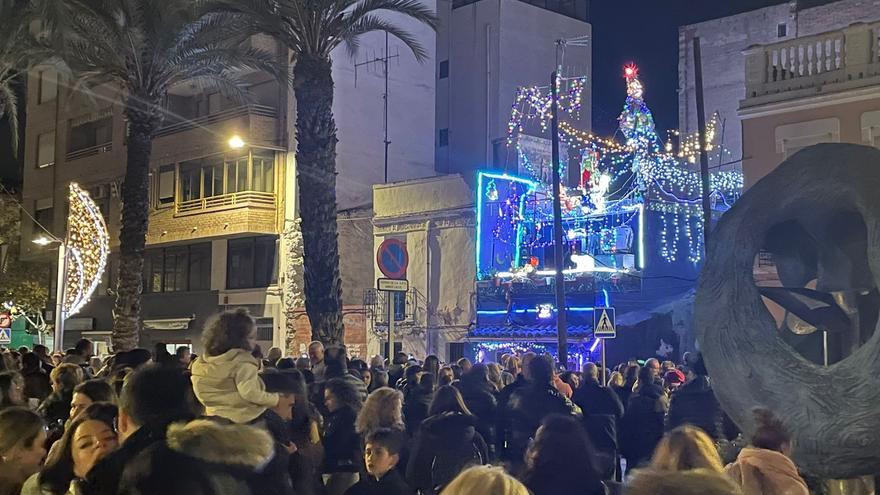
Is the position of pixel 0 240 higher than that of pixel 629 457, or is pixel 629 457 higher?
pixel 0 240

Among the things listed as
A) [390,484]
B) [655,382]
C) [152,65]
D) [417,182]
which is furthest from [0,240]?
[390,484]

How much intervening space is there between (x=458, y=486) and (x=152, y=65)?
19.5 meters

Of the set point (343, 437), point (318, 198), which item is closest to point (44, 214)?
point (318, 198)

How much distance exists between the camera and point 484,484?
3031 millimetres

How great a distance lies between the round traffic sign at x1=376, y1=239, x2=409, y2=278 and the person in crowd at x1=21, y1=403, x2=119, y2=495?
21066 millimetres

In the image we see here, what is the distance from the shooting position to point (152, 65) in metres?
21.1

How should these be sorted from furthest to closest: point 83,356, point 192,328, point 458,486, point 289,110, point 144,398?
1. point 192,328
2. point 289,110
3. point 83,356
4. point 144,398
5. point 458,486

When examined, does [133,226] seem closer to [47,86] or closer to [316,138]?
[316,138]

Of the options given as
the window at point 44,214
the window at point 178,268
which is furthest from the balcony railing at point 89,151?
the window at point 178,268

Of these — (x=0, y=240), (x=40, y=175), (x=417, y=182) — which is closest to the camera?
(x=417, y=182)

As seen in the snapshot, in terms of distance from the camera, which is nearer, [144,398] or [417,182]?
[144,398]

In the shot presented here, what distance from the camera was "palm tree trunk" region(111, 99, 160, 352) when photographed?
20.8 metres

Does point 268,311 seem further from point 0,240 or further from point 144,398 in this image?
point 144,398

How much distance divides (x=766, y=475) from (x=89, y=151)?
3939cm
